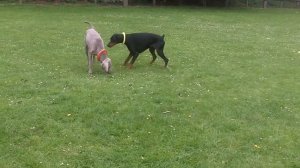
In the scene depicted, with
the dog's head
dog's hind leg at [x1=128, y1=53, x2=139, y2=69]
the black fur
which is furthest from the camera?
dog's hind leg at [x1=128, y1=53, x2=139, y2=69]

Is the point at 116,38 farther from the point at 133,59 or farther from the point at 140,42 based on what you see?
the point at 133,59

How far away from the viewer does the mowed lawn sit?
24.4 ft

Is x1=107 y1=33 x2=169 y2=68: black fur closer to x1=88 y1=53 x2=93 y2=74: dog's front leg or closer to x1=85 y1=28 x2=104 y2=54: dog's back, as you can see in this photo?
x1=85 y1=28 x2=104 y2=54: dog's back

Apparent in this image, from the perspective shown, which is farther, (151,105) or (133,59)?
(133,59)

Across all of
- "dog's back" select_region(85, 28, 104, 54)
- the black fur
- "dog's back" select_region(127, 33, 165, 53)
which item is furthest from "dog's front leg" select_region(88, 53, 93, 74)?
"dog's back" select_region(127, 33, 165, 53)

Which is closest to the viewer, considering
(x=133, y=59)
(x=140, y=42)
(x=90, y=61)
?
(x=90, y=61)

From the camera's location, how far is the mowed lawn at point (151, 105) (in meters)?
7.44

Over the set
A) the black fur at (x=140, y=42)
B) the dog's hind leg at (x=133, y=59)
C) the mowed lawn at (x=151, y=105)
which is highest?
the black fur at (x=140, y=42)

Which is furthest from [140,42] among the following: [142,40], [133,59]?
[133,59]

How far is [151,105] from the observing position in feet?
31.3

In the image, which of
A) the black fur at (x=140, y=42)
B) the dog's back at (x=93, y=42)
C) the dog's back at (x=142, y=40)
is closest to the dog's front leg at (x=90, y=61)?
the dog's back at (x=93, y=42)

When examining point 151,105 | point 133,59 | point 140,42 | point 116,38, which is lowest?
point 151,105

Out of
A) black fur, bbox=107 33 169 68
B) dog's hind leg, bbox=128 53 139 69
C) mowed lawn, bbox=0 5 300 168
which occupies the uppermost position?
black fur, bbox=107 33 169 68

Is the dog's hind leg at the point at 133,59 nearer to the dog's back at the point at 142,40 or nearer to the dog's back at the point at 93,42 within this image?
the dog's back at the point at 142,40
